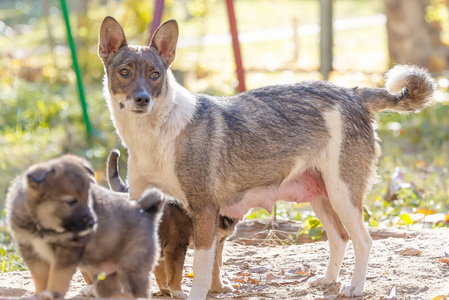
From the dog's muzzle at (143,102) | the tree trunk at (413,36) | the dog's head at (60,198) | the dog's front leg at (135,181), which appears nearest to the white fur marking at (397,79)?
the dog's muzzle at (143,102)

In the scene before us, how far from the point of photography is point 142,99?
16.5 ft

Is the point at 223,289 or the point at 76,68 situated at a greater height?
the point at 76,68

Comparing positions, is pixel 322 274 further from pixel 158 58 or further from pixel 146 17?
pixel 146 17

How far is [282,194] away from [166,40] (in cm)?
163

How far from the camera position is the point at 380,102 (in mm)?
5668

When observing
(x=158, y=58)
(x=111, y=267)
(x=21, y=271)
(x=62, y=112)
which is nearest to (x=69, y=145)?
(x=62, y=112)

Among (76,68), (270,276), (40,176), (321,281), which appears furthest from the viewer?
(76,68)

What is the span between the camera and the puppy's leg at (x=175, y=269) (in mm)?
5438

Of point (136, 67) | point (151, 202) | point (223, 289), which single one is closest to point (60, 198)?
point (151, 202)

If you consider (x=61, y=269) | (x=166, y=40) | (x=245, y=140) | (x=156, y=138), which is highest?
(x=166, y=40)

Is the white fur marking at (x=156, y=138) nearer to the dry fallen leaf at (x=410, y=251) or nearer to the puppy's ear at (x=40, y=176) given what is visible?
the puppy's ear at (x=40, y=176)

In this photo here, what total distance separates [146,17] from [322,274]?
10.0 m

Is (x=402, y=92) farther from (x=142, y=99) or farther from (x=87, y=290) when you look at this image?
(x=87, y=290)

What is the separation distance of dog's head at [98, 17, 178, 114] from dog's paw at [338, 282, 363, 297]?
2.09 m
